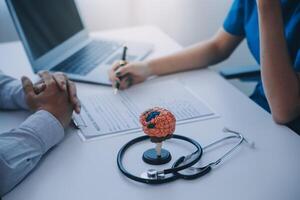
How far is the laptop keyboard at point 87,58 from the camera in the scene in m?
1.20

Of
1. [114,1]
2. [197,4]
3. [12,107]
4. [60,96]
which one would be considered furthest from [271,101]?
[114,1]

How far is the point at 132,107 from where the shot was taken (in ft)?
3.22

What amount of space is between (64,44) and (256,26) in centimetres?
62

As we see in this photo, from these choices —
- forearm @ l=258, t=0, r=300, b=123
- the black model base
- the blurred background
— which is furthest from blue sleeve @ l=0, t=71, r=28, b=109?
the blurred background

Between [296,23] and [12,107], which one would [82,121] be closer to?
[12,107]

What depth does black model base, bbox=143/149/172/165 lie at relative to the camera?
29.7 inches

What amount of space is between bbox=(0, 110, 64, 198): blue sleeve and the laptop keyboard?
1.25ft

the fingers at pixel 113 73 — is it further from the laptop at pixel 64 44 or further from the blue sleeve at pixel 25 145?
the blue sleeve at pixel 25 145

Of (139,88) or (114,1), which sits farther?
(114,1)

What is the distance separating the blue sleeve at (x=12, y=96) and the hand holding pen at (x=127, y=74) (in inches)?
9.9

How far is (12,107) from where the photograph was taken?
97 cm

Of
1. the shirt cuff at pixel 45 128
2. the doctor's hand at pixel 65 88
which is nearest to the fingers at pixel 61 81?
the doctor's hand at pixel 65 88

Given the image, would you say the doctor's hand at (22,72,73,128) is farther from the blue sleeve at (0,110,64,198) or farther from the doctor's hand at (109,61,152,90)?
the doctor's hand at (109,61,152,90)

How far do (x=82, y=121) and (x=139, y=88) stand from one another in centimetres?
25
